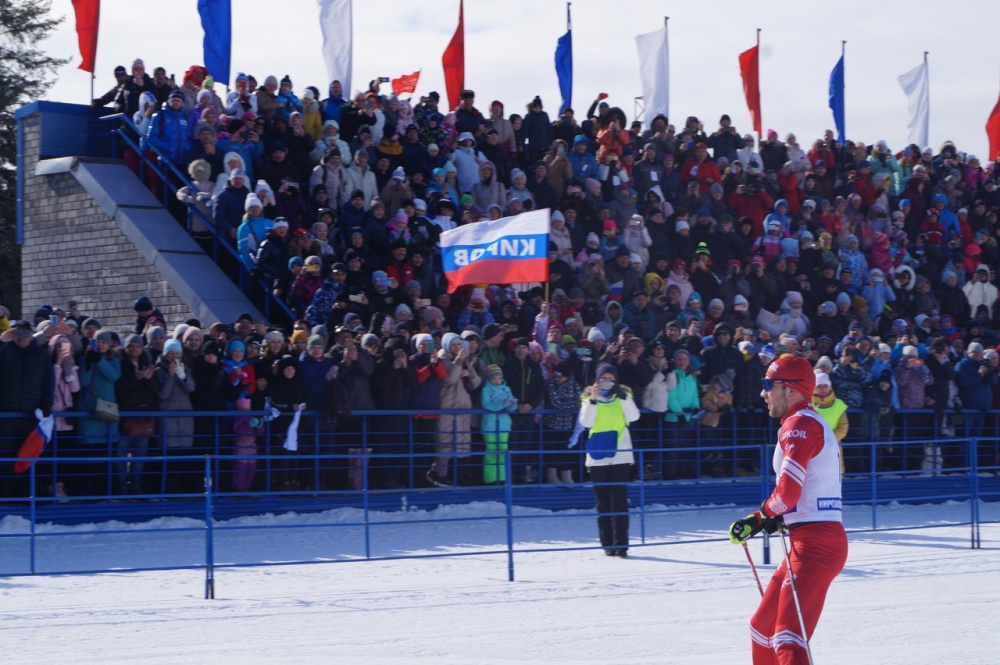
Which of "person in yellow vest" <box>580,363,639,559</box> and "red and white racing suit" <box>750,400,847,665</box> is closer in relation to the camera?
"red and white racing suit" <box>750,400,847,665</box>

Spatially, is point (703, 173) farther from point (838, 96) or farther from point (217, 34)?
point (838, 96)

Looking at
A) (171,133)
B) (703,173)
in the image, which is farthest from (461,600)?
(703,173)

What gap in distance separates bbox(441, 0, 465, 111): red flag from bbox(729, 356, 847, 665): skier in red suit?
1685 cm

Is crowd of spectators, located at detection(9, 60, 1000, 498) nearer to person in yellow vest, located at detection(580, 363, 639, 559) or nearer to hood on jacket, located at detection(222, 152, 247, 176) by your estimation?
hood on jacket, located at detection(222, 152, 247, 176)

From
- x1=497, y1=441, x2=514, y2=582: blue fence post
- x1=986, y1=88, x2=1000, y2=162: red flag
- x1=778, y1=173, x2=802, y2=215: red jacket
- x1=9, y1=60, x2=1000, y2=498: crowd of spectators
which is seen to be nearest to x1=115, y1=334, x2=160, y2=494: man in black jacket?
x1=9, y1=60, x2=1000, y2=498: crowd of spectators

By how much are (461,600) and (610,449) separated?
3076 millimetres

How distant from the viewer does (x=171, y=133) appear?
17156mm

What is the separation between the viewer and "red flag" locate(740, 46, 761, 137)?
87.8ft

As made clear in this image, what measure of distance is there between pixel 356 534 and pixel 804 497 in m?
8.04

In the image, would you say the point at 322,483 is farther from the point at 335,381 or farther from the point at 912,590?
the point at 912,590

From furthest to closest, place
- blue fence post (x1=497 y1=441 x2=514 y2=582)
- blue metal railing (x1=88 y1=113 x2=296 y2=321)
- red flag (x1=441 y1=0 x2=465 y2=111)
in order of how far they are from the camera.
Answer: red flag (x1=441 y1=0 x2=465 y2=111), blue metal railing (x1=88 y1=113 x2=296 y2=321), blue fence post (x1=497 y1=441 x2=514 y2=582)

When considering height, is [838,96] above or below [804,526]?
above

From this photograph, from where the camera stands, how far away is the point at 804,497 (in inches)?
249

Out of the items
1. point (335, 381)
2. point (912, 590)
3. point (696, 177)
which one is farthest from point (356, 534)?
point (696, 177)
